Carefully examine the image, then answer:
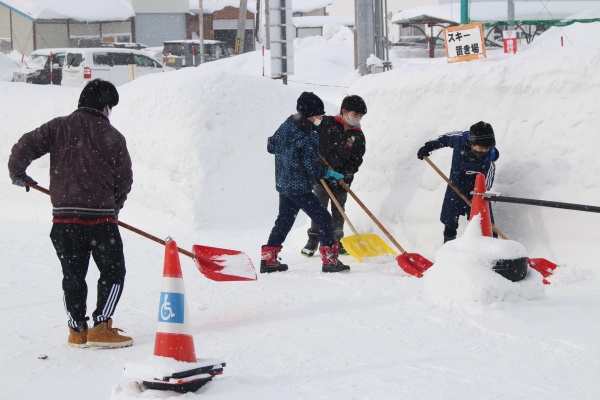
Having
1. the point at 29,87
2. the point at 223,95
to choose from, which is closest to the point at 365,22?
the point at 223,95

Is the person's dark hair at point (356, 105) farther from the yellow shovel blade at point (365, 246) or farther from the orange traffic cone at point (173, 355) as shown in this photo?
the orange traffic cone at point (173, 355)

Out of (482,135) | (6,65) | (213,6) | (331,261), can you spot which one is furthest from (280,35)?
(213,6)

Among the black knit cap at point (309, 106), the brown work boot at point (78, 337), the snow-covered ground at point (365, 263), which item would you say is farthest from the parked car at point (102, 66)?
the brown work boot at point (78, 337)

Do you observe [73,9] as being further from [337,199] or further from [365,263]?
[365,263]

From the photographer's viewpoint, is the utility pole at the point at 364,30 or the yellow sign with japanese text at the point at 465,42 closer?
the yellow sign with japanese text at the point at 465,42

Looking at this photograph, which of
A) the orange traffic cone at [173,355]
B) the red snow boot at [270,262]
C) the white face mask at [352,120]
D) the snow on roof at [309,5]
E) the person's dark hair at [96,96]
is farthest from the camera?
the snow on roof at [309,5]

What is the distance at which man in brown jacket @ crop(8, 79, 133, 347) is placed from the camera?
15.9 feet

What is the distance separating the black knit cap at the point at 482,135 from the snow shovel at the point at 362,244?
1359 millimetres

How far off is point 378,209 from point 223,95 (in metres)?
3.16

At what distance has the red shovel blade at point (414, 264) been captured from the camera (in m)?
6.55

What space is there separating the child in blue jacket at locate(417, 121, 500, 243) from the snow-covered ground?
12.7 inches

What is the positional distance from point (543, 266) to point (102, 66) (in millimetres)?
20160

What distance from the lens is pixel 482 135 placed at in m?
6.45

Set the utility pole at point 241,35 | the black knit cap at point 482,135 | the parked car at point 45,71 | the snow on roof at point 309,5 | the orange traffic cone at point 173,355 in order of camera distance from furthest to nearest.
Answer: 1. the snow on roof at point 309,5
2. the utility pole at point 241,35
3. the parked car at point 45,71
4. the black knit cap at point 482,135
5. the orange traffic cone at point 173,355
